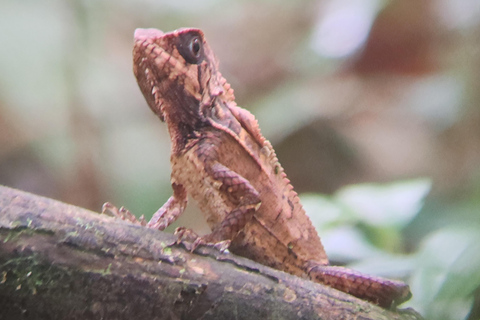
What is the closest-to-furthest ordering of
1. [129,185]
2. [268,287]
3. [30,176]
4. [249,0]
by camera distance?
1. [268,287]
2. [129,185]
3. [30,176]
4. [249,0]

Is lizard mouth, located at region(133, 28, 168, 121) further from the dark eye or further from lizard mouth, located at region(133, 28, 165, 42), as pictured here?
the dark eye

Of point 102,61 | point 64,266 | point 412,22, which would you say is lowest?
point 64,266

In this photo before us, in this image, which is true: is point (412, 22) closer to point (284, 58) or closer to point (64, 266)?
point (284, 58)

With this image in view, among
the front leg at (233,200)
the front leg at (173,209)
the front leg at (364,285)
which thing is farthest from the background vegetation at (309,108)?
the front leg at (173,209)

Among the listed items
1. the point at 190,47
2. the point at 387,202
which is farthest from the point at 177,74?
the point at 387,202

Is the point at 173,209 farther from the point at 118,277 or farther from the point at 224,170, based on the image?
the point at 118,277

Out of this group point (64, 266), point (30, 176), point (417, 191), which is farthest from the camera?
point (30, 176)

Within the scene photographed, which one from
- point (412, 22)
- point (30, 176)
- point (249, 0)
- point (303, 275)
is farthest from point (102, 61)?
point (412, 22)

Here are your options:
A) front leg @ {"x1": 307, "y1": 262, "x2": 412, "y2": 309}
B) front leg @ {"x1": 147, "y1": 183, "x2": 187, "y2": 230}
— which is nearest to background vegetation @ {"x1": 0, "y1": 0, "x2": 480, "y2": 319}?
front leg @ {"x1": 307, "y1": 262, "x2": 412, "y2": 309}
